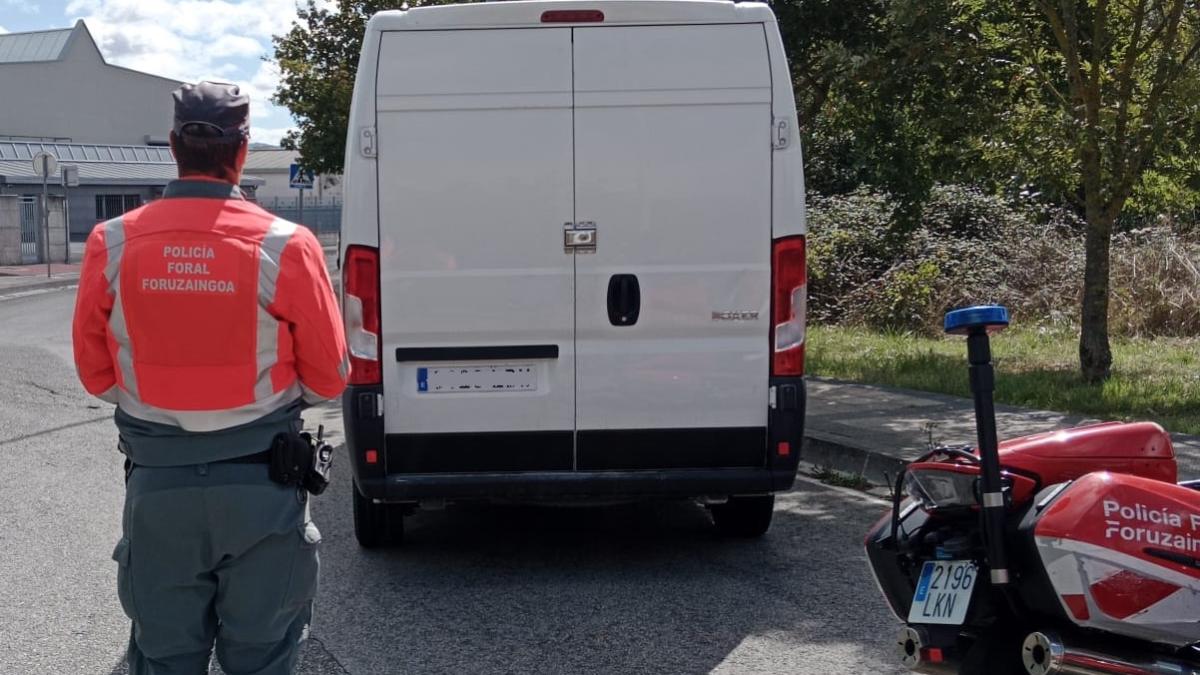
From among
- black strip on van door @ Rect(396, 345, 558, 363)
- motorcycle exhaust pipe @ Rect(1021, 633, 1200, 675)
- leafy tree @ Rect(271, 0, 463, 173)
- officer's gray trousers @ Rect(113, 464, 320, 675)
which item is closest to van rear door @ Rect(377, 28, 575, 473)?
black strip on van door @ Rect(396, 345, 558, 363)

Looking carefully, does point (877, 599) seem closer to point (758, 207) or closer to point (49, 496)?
point (758, 207)

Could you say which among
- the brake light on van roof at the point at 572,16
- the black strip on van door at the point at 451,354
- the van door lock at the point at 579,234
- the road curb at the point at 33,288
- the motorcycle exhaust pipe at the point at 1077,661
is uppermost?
the brake light on van roof at the point at 572,16

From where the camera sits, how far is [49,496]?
8.35 meters

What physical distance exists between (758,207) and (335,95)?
1539cm

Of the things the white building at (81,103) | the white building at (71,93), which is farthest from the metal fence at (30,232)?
the white building at (71,93)

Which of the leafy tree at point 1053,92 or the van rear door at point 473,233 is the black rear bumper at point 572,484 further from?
the leafy tree at point 1053,92

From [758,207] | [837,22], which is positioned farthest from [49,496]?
[837,22]

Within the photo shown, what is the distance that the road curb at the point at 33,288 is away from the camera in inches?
1133

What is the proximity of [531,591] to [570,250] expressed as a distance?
5.01 ft

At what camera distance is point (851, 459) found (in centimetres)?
912

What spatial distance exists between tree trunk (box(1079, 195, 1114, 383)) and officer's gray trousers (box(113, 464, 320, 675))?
9.68m

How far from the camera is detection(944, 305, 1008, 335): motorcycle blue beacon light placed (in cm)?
363

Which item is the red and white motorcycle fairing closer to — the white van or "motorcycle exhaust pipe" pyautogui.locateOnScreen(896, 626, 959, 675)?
"motorcycle exhaust pipe" pyautogui.locateOnScreen(896, 626, 959, 675)

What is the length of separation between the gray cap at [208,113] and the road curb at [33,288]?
26578 millimetres
